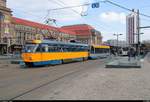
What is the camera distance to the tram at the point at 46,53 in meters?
33.3

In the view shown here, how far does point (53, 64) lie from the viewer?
38062 mm

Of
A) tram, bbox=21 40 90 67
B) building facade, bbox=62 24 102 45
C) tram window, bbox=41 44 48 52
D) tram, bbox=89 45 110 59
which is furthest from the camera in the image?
building facade, bbox=62 24 102 45

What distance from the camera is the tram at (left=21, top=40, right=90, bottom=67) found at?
33.3 m

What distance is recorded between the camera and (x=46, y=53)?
35.2 metres

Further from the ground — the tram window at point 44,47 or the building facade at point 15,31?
the building facade at point 15,31

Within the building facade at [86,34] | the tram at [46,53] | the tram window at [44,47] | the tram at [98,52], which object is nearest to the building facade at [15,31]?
the tram at [98,52]

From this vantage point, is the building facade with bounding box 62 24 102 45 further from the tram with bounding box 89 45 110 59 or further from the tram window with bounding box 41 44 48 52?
the tram window with bounding box 41 44 48 52

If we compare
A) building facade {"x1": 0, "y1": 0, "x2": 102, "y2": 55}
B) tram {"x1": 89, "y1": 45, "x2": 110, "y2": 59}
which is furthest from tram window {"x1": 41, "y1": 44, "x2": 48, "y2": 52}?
building facade {"x1": 0, "y1": 0, "x2": 102, "y2": 55}

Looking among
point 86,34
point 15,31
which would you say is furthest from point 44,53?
point 86,34

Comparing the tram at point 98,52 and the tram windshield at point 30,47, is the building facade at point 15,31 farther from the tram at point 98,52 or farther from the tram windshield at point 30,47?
the tram windshield at point 30,47

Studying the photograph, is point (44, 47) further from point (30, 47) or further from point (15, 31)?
point (15, 31)

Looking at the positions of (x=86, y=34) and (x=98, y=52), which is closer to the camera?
(x=98, y=52)

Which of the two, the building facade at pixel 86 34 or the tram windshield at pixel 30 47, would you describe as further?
the building facade at pixel 86 34

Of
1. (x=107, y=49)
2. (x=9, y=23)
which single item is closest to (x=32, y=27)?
(x=9, y=23)
